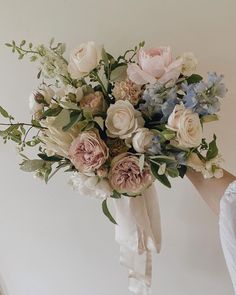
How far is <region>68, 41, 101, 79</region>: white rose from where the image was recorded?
0.64 metres

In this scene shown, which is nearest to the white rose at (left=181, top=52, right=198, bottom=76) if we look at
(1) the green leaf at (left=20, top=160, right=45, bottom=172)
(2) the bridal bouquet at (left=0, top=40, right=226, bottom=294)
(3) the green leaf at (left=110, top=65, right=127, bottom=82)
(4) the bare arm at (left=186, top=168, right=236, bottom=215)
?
(2) the bridal bouquet at (left=0, top=40, right=226, bottom=294)

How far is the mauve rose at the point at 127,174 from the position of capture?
633 millimetres

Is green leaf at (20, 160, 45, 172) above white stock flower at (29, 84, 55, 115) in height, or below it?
below

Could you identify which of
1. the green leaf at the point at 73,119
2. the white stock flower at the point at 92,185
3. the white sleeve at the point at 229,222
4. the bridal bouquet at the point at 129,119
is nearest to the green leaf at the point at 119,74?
the bridal bouquet at the point at 129,119

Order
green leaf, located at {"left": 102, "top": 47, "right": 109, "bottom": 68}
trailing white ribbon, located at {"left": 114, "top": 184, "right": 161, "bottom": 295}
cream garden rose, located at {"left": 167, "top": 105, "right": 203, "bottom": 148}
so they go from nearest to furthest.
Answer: cream garden rose, located at {"left": 167, "top": 105, "right": 203, "bottom": 148} < green leaf, located at {"left": 102, "top": 47, "right": 109, "bottom": 68} < trailing white ribbon, located at {"left": 114, "top": 184, "right": 161, "bottom": 295}

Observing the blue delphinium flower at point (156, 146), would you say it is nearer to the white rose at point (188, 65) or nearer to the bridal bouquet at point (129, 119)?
→ the bridal bouquet at point (129, 119)

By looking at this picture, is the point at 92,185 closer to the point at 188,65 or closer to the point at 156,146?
the point at 156,146

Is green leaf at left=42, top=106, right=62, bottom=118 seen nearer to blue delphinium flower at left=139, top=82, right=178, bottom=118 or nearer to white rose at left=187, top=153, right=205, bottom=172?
blue delphinium flower at left=139, top=82, right=178, bottom=118

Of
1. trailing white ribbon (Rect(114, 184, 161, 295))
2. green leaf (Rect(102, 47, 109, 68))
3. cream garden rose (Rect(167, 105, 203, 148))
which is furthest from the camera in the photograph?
trailing white ribbon (Rect(114, 184, 161, 295))

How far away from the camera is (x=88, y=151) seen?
612mm

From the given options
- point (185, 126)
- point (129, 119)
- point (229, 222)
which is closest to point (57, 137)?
point (129, 119)

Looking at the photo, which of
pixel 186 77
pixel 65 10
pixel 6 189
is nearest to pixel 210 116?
pixel 186 77

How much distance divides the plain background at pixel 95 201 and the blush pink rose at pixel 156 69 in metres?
0.17

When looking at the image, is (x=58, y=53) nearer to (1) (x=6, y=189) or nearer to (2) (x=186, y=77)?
(2) (x=186, y=77)
